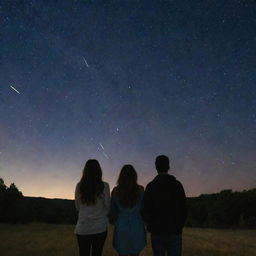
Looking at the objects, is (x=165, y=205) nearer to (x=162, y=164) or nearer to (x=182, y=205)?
(x=182, y=205)

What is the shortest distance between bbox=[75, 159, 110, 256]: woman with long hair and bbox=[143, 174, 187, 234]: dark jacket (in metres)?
0.67

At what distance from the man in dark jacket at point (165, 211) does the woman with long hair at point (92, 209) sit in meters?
0.67

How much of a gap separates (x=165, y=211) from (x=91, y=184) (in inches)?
47.2

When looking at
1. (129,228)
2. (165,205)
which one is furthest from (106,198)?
(165,205)

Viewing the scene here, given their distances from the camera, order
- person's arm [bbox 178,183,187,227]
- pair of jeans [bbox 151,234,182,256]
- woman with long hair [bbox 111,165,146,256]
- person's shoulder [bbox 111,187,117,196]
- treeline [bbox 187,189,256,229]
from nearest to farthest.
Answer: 1. pair of jeans [bbox 151,234,182,256]
2. person's arm [bbox 178,183,187,227]
3. woman with long hair [bbox 111,165,146,256]
4. person's shoulder [bbox 111,187,117,196]
5. treeline [bbox 187,189,256,229]

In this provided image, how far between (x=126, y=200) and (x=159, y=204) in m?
0.52

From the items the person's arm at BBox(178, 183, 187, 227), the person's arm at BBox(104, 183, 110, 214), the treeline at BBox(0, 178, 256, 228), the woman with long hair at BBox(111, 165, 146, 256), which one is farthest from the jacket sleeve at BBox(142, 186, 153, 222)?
the treeline at BBox(0, 178, 256, 228)

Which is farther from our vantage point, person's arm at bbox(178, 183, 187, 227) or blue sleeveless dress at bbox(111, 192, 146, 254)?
blue sleeveless dress at bbox(111, 192, 146, 254)

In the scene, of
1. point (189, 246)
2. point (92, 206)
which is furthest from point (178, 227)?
point (189, 246)

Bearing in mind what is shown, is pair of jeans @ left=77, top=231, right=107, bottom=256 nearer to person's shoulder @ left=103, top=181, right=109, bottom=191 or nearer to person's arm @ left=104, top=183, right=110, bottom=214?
person's arm @ left=104, top=183, right=110, bottom=214

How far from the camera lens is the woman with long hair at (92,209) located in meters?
5.76

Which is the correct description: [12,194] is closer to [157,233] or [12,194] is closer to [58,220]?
[58,220]

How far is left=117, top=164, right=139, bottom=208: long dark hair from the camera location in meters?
5.81

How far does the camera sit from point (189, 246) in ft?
62.5
